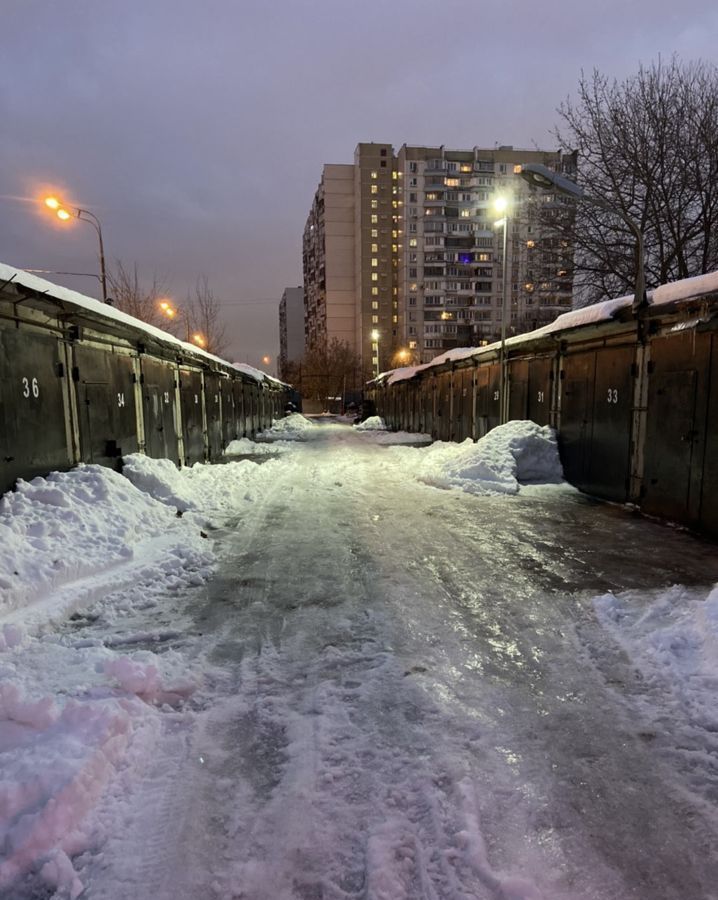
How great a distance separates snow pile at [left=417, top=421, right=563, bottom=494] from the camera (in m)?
10.9

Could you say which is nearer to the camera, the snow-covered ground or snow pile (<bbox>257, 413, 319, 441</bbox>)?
the snow-covered ground

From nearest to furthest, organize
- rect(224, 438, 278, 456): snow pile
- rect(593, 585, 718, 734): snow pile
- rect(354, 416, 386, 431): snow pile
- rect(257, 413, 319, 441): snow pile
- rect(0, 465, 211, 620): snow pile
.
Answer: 1. rect(593, 585, 718, 734): snow pile
2. rect(0, 465, 211, 620): snow pile
3. rect(224, 438, 278, 456): snow pile
4. rect(257, 413, 319, 441): snow pile
5. rect(354, 416, 386, 431): snow pile

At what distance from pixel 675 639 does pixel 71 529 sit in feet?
19.6

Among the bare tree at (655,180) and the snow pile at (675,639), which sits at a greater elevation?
the bare tree at (655,180)

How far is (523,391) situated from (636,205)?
10929 mm

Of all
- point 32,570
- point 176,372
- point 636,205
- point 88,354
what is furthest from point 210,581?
point 636,205

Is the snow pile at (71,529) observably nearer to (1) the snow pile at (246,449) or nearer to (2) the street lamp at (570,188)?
(2) the street lamp at (570,188)

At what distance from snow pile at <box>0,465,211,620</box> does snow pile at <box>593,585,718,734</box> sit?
15.0 feet

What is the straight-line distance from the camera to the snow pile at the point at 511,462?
10.9 m

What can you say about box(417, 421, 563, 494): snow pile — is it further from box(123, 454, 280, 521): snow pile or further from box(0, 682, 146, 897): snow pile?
box(0, 682, 146, 897): snow pile

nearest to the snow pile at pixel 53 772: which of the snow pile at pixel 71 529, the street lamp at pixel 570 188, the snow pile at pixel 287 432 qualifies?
the snow pile at pixel 71 529

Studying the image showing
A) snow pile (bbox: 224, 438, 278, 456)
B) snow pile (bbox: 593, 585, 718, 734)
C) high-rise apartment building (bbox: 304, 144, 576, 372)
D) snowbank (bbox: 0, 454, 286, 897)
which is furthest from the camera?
high-rise apartment building (bbox: 304, 144, 576, 372)

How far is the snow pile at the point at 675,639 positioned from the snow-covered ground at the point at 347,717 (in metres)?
0.02

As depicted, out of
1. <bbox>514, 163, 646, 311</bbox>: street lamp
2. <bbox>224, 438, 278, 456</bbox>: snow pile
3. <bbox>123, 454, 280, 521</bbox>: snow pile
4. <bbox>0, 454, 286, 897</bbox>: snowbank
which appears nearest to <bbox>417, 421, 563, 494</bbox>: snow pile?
<bbox>514, 163, 646, 311</bbox>: street lamp
